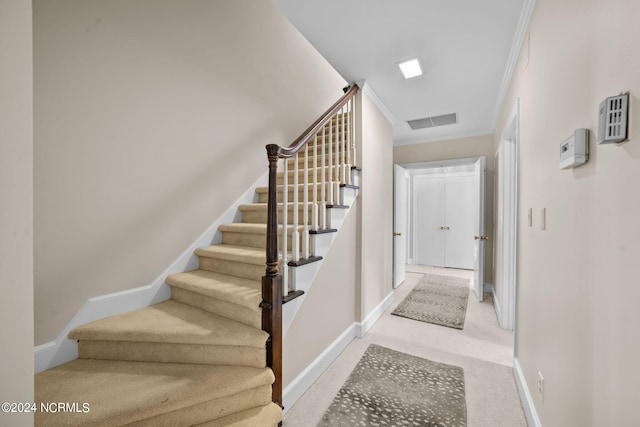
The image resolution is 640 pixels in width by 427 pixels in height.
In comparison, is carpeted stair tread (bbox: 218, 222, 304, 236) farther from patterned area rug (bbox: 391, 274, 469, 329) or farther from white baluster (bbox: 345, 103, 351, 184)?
patterned area rug (bbox: 391, 274, 469, 329)

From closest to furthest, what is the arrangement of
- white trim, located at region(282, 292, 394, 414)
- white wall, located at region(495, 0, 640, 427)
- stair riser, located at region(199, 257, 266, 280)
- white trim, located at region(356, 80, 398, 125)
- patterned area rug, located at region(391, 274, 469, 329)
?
white wall, located at region(495, 0, 640, 427)
white trim, located at region(282, 292, 394, 414)
stair riser, located at region(199, 257, 266, 280)
white trim, located at region(356, 80, 398, 125)
patterned area rug, located at region(391, 274, 469, 329)

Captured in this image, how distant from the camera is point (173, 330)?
146cm

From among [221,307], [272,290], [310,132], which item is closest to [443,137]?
[310,132]

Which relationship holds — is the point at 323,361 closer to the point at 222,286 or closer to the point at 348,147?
the point at 222,286

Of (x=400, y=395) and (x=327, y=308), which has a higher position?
(x=327, y=308)

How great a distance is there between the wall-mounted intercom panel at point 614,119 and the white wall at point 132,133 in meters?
2.35

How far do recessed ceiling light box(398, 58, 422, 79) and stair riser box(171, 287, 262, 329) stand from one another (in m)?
2.46

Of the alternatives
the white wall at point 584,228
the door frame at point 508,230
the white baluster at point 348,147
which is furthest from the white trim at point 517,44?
the white baluster at point 348,147

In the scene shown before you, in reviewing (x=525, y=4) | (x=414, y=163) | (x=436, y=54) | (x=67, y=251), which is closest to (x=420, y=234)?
(x=414, y=163)

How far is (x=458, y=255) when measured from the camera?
5926mm

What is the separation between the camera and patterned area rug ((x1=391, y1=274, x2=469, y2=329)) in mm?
3172

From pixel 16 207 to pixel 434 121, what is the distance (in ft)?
14.1

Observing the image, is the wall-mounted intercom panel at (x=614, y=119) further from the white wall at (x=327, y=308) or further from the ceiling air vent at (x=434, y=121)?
the ceiling air vent at (x=434, y=121)

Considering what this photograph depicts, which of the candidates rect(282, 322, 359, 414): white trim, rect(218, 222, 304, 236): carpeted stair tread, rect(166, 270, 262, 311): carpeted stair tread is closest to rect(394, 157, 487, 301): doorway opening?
rect(282, 322, 359, 414): white trim
